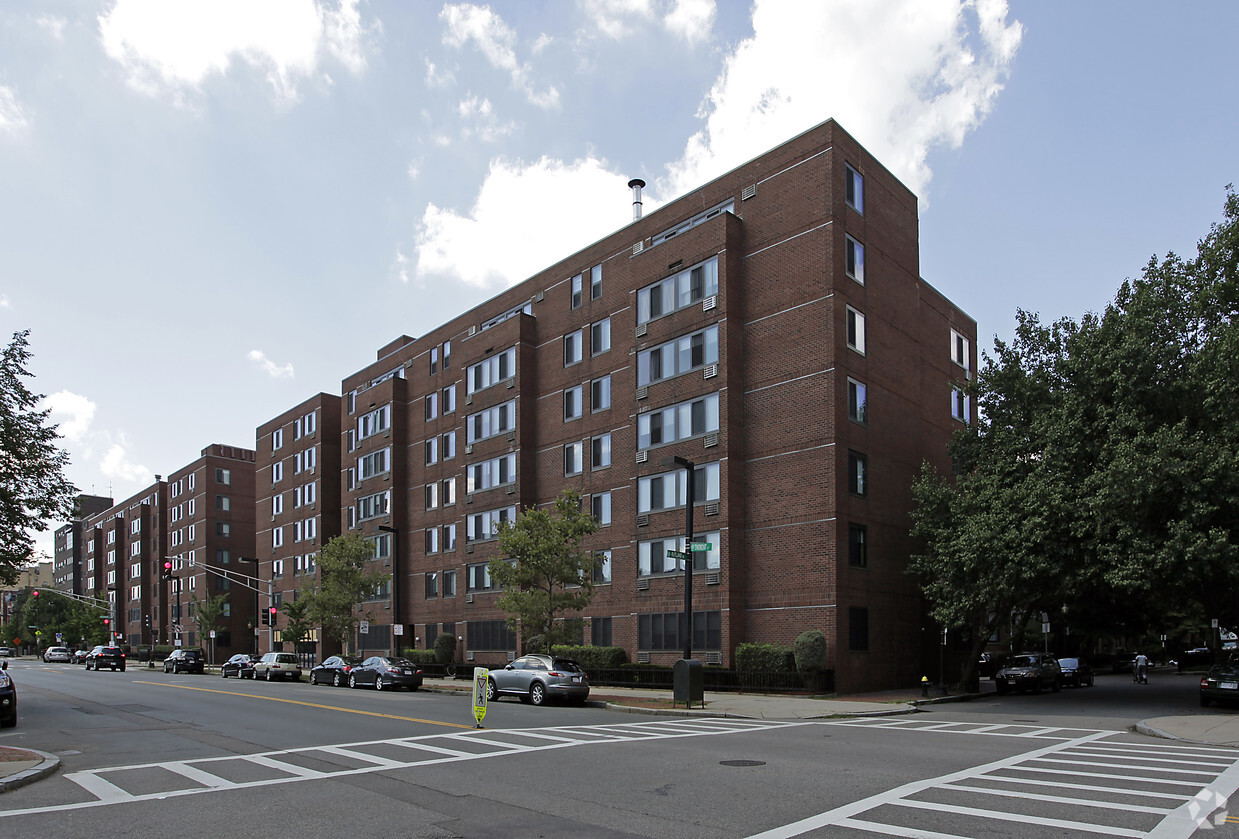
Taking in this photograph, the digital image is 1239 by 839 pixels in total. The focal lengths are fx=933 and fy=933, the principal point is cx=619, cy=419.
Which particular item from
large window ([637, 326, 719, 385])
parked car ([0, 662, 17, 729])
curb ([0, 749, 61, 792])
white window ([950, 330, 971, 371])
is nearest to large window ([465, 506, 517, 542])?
large window ([637, 326, 719, 385])

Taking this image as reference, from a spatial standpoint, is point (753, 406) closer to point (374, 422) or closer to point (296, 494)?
point (374, 422)

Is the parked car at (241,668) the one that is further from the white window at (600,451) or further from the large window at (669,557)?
the large window at (669,557)

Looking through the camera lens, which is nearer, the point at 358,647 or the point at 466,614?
Answer: the point at 466,614

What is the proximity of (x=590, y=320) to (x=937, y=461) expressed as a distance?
17.4m

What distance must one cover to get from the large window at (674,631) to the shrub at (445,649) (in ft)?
52.8

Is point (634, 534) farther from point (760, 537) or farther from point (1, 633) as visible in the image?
point (1, 633)

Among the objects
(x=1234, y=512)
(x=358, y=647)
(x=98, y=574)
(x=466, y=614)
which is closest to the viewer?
(x=1234, y=512)

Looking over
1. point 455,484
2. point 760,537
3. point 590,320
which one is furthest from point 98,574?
point 760,537

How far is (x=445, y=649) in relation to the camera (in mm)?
51219

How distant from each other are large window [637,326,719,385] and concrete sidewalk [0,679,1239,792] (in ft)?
42.3

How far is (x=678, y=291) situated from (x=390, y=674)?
19814 mm

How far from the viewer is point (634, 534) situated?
39.9m

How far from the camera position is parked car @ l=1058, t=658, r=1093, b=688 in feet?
133

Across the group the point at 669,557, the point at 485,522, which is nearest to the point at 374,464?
the point at 485,522
